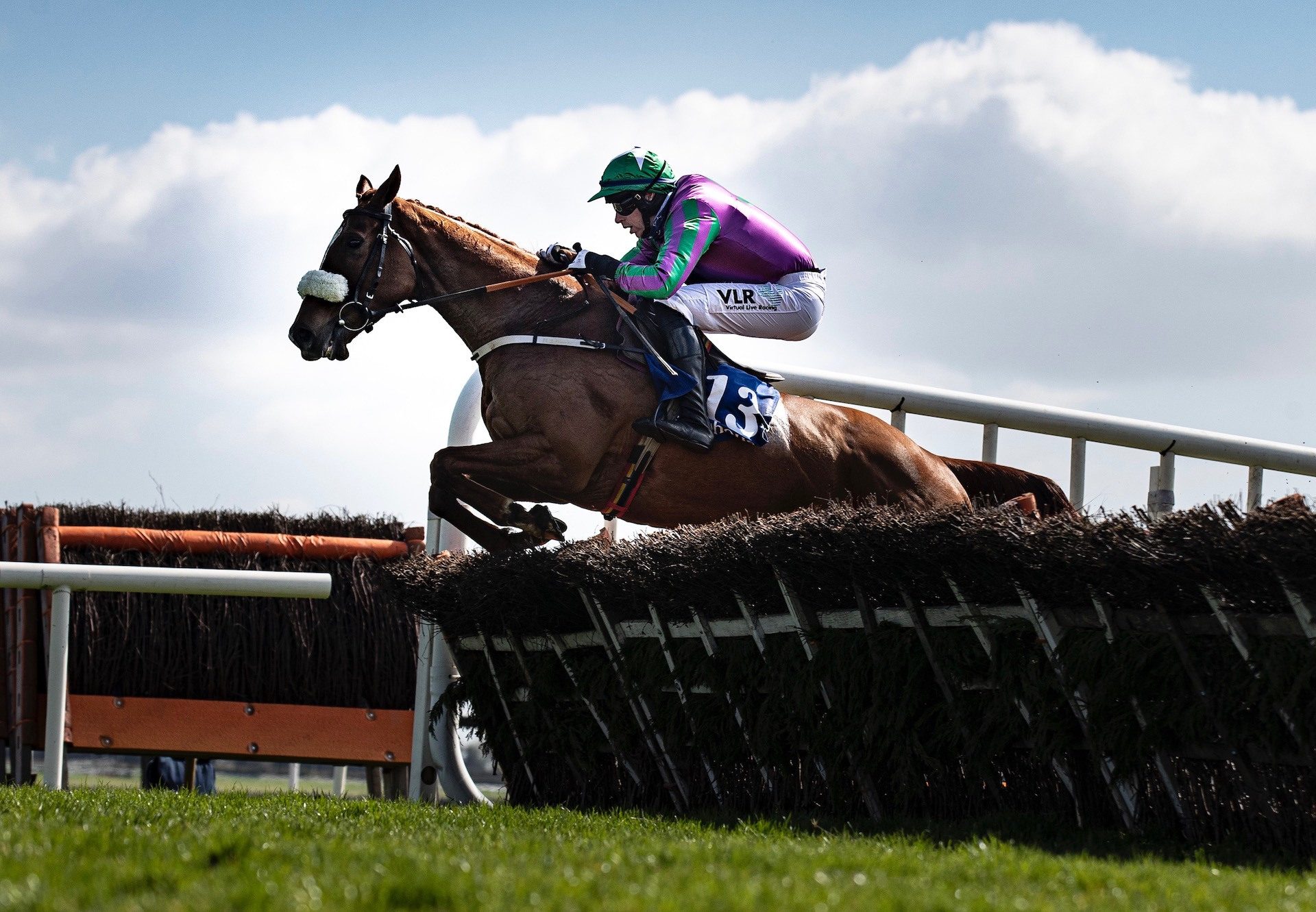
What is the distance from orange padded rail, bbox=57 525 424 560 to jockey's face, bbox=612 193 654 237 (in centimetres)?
230

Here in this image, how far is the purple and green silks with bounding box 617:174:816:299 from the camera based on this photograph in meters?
6.40

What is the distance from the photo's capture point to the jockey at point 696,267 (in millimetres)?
6375

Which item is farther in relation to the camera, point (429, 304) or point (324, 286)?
point (429, 304)

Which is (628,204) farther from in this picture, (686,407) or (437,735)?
(437,735)

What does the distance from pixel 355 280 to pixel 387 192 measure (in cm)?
48

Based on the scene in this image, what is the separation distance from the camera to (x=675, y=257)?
6391mm

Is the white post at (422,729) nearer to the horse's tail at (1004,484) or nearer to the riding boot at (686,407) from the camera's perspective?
the riding boot at (686,407)

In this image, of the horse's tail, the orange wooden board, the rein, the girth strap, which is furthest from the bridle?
the horse's tail

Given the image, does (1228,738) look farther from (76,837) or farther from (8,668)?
(8,668)

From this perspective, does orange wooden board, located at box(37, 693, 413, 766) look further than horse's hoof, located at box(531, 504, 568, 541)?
Yes

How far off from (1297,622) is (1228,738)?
1.11 ft

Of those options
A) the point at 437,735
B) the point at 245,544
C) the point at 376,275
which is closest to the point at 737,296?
the point at 376,275

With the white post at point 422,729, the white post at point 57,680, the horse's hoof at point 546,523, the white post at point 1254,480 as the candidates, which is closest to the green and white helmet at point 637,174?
the horse's hoof at point 546,523

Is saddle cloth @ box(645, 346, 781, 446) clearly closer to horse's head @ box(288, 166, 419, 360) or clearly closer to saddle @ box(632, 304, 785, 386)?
saddle @ box(632, 304, 785, 386)
